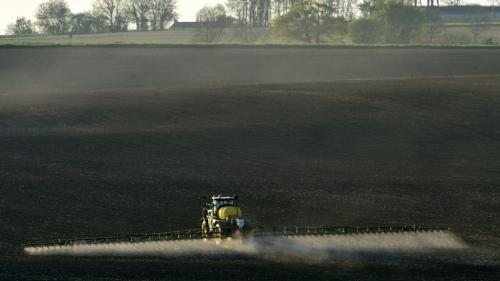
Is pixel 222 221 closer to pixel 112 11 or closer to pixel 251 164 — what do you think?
pixel 251 164

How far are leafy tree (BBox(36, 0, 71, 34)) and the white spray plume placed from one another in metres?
152

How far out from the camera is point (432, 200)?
38688 mm

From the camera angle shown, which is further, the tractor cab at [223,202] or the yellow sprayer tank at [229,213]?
the tractor cab at [223,202]

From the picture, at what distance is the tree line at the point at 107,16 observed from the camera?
17775 centimetres

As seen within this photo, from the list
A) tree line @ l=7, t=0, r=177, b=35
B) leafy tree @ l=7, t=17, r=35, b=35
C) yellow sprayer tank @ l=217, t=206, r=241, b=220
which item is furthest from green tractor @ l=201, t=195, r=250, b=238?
leafy tree @ l=7, t=17, r=35, b=35

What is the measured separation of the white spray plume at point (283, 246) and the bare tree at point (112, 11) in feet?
498

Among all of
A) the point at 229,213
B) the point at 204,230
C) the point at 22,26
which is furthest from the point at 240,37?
the point at 229,213

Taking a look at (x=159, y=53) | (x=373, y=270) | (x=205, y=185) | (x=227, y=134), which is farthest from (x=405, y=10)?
(x=373, y=270)

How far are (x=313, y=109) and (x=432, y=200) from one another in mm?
23135

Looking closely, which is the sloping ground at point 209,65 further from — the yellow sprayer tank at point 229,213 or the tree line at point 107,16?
the tree line at point 107,16

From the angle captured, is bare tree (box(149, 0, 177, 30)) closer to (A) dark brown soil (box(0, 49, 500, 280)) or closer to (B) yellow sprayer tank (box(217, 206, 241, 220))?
(A) dark brown soil (box(0, 49, 500, 280))

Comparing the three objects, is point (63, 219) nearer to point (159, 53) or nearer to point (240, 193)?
point (240, 193)

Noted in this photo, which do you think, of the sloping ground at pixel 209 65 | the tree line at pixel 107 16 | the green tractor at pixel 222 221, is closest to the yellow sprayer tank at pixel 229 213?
the green tractor at pixel 222 221

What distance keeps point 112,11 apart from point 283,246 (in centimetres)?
15556
